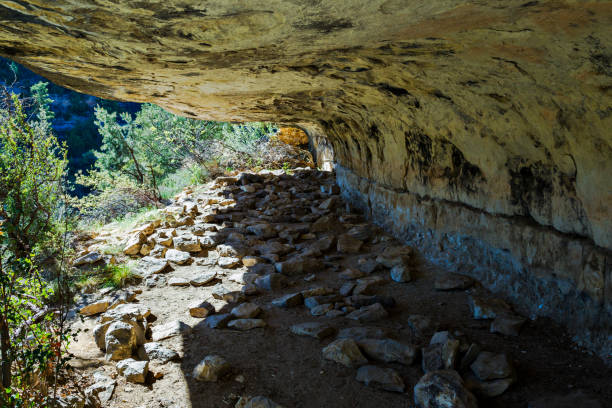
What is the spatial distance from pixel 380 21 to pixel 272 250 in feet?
11.9

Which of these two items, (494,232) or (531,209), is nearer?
(531,209)

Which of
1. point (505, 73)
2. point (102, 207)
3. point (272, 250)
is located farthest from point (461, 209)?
point (102, 207)

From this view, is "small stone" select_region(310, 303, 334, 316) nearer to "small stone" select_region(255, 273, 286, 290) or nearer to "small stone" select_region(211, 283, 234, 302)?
"small stone" select_region(255, 273, 286, 290)

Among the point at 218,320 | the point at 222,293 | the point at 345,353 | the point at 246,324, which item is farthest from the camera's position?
the point at 222,293

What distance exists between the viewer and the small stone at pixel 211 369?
2.54 metres

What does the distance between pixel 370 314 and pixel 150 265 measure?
2919 mm

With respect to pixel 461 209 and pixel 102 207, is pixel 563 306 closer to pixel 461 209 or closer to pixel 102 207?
pixel 461 209

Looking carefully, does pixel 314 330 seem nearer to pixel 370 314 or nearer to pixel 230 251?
pixel 370 314

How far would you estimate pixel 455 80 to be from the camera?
2.60 m

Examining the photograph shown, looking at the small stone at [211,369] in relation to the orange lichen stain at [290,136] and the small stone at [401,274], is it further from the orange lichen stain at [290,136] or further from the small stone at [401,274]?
the orange lichen stain at [290,136]

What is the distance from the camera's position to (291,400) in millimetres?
2328

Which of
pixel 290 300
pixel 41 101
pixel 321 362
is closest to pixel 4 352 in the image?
pixel 321 362

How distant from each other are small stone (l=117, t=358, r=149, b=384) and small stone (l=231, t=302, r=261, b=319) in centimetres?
89

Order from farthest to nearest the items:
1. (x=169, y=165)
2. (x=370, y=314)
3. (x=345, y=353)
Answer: (x=169, y=165)
(x=370, y=314)
(x=345, y=353)
